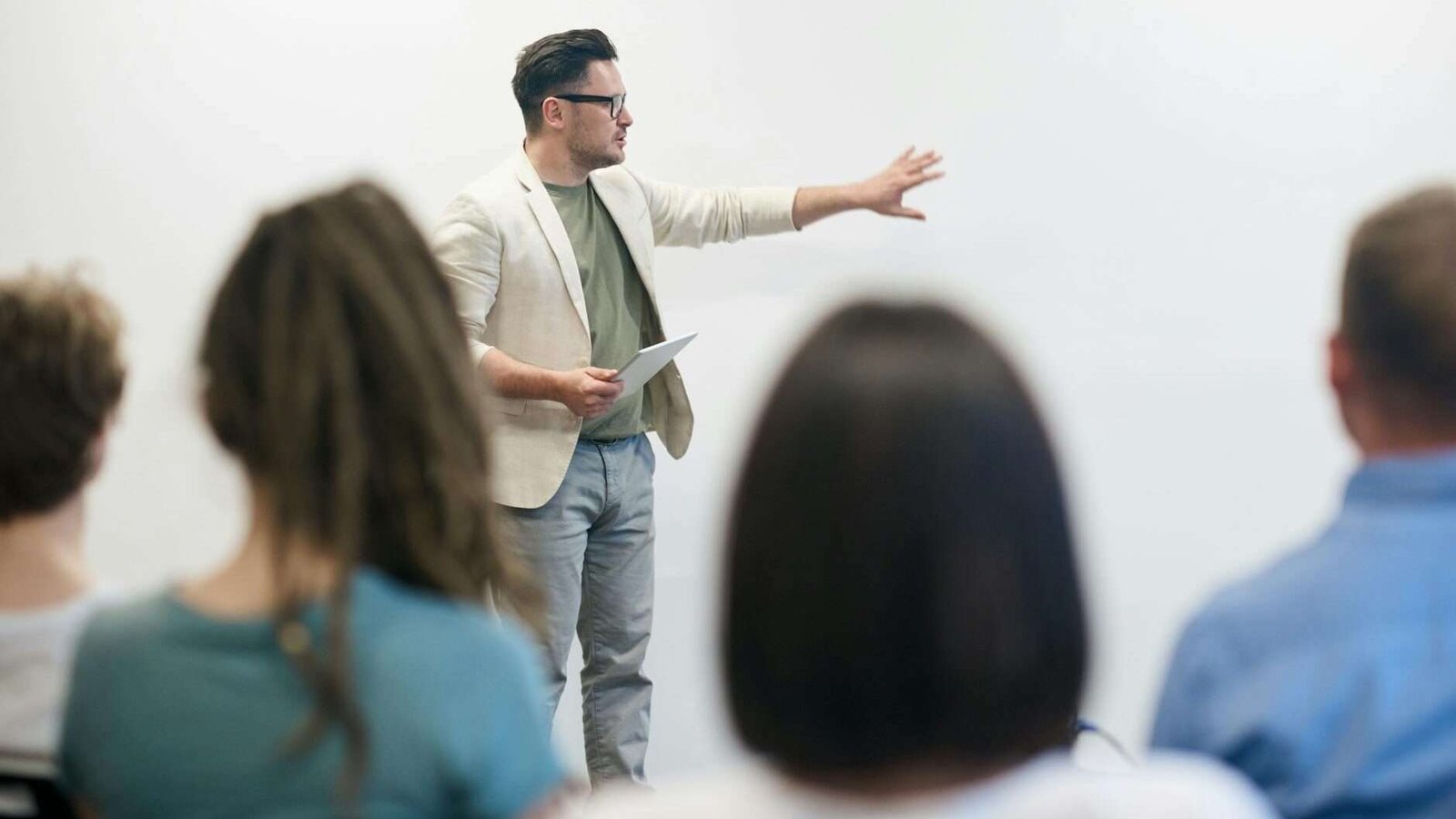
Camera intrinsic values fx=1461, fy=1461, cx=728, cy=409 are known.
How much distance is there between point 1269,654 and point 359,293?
28.0 inches

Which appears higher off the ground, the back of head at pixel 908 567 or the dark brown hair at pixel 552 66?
the dark brown hair at pixel 552 66

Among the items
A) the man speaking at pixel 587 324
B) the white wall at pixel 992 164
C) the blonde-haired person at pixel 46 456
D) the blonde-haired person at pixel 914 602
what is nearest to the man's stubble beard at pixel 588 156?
the man speaking at pixel 587 324

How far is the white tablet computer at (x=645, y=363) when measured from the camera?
255 cm

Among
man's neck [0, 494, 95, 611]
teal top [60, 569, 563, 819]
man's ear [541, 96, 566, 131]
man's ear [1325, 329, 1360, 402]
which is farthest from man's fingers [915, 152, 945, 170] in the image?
teal top [60, 569, 563, 819]

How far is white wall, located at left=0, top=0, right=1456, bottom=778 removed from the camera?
3.19 m

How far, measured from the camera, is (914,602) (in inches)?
28.5

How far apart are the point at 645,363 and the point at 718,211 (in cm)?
61

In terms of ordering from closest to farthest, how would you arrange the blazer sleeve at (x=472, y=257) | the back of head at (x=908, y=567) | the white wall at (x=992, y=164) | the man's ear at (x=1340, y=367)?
the back of head at (x=908, y=567)
the man's ear at (x=1340, y=367)
the blazer sleeve at (x=472, y=257)
the white wall at (x=992, y=164)

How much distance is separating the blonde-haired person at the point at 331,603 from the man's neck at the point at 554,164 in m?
1.90

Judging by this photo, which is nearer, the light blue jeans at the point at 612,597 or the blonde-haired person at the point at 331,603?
the blonde-haired person at the point at 331,603

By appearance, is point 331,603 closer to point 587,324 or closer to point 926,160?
point 587,324

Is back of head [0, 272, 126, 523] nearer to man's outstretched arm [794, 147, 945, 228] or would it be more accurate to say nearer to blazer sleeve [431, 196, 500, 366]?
blazer sleeve [431, 196, 500, 366]

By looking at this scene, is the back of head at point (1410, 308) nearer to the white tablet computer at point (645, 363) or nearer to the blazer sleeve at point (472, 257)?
the white tablet computer at point (645, 363)

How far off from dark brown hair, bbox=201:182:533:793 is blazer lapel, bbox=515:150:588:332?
176 centimetres
